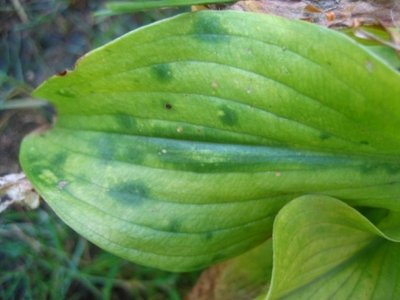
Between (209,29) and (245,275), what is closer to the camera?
(209,29)

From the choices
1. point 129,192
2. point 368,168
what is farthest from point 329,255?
point 129,192

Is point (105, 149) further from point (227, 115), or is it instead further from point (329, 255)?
point (329, 255)

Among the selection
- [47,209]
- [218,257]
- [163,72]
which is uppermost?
[163,72]

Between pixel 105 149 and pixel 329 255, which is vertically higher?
pixel 105 149

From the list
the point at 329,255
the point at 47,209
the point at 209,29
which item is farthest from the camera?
the point at 47,209

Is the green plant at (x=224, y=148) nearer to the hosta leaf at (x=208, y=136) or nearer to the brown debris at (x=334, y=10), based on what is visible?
the hosta leaf at (x=208, y=136)

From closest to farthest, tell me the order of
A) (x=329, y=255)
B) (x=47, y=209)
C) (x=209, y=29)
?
(x=209, y=29)
(x=329, y=255)
(x=47, y=209)

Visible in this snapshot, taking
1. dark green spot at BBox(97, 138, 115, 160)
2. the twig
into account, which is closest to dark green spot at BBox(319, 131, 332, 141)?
dark green spot at BBox(97, 138, 115, 160)

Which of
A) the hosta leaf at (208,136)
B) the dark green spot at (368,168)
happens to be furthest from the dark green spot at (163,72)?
the dark green spot at (368,168)
